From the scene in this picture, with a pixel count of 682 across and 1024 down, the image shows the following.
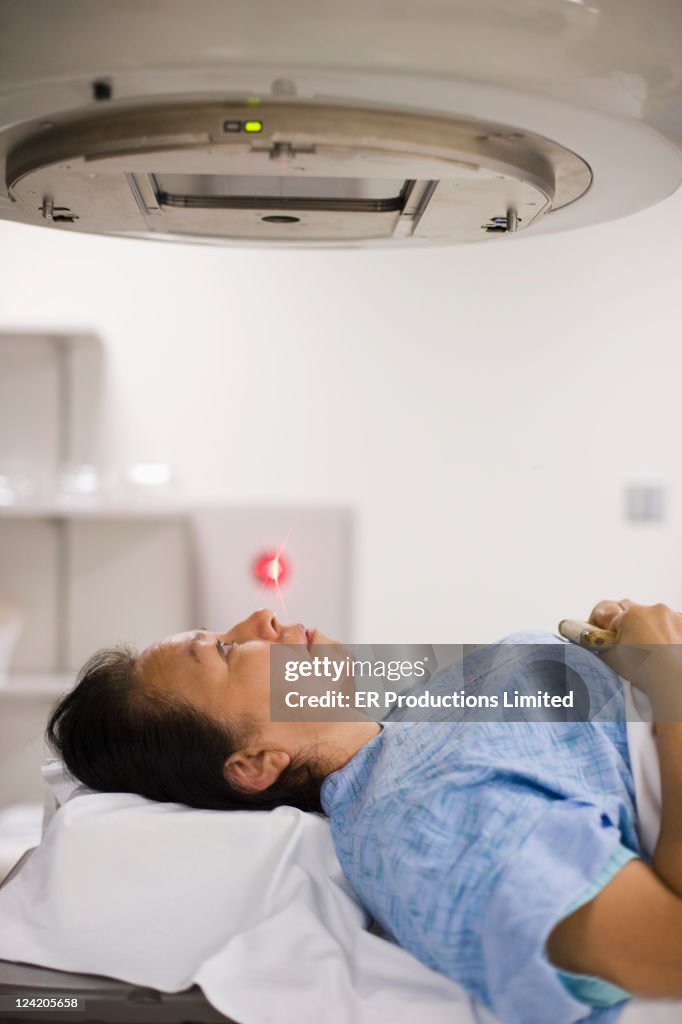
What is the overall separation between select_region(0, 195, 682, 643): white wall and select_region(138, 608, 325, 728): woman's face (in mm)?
1280

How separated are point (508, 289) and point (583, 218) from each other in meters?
1.56

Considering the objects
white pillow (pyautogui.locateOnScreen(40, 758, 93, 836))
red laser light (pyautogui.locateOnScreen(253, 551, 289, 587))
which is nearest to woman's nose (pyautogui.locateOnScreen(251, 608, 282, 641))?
white pillow (pyautogui.locateOnScreen(40, 758, 93, 836))

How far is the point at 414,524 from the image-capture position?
2.29m

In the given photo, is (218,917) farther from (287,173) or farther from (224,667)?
(287,173)

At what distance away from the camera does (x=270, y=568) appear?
2.15m

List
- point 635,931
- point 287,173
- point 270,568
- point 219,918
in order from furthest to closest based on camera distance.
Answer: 1. point 270,568
2. point 219,918
3. point 635,931
4. point 287,173

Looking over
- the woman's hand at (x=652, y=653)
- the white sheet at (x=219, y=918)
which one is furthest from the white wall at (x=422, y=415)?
the white sheet at (x=219, y=918)

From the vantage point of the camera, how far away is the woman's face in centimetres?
96

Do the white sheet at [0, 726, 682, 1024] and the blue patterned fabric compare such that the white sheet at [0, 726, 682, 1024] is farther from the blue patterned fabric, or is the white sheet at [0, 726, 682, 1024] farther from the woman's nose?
the woman's nose

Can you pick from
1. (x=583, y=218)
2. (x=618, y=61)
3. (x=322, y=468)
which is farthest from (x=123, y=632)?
(x=618, y=61)

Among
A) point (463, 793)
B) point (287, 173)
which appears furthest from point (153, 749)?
point (287, 173)

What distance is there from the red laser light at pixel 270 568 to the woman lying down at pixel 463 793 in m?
1.04

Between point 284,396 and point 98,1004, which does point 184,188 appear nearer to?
point 98,1004

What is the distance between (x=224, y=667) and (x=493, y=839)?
340mm
